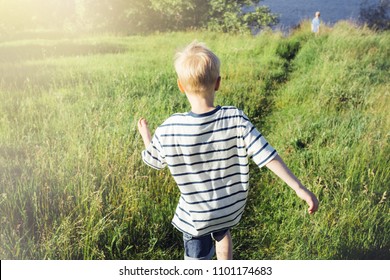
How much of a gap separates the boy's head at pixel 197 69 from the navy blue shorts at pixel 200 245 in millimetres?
610

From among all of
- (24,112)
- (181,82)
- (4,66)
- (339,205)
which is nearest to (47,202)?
(24,112)

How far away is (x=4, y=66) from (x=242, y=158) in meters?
1.52

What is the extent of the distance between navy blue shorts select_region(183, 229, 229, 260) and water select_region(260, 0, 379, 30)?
149 centimetres

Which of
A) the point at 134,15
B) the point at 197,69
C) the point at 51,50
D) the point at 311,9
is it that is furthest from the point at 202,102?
the point at 311,9

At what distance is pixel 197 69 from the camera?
1381 millimetres

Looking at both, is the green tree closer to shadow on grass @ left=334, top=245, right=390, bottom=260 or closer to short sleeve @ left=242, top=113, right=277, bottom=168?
short sleeve @ left=242, top=113, right=277, bottom=168

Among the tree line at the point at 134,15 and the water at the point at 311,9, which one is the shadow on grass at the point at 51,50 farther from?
the water at the point at 311,9

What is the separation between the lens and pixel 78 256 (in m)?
1.97

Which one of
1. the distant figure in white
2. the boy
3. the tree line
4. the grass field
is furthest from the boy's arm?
the distant figure in white

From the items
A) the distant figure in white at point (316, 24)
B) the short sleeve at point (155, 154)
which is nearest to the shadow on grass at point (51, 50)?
the short sleeve at point (155, 154)

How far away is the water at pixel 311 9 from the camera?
2518 millimetres

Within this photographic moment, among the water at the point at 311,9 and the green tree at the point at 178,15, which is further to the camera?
the water at the point at 311,9

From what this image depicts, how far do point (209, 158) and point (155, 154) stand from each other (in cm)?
21

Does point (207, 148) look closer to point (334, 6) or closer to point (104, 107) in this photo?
point (104, 107)
